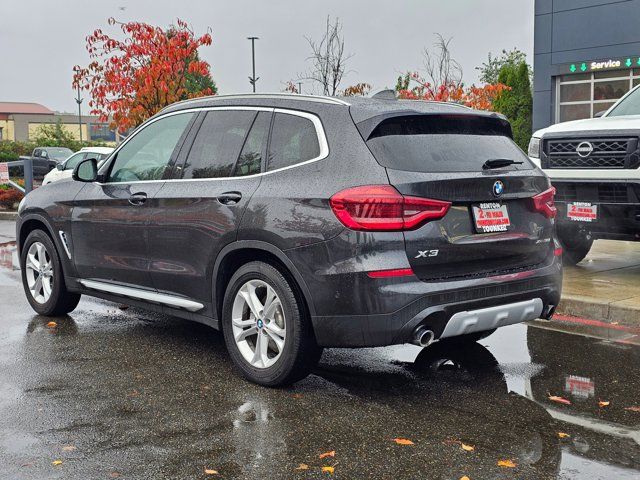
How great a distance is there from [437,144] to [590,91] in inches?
1064

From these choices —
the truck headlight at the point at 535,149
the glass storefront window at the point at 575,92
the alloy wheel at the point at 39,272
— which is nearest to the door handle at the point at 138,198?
the alloy wheel at the point at 39,272

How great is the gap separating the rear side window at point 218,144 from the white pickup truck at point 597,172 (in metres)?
4.18

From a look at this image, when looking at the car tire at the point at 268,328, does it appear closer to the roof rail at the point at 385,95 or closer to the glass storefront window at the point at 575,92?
the roof rail at the point at 385,95

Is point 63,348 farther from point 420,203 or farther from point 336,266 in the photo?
point 420,203

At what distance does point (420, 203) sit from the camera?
4828mm

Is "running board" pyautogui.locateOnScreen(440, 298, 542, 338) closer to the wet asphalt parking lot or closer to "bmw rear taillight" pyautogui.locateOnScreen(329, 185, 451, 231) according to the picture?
the wet asphalt parking lot

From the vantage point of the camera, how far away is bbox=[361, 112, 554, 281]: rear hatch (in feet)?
16.0

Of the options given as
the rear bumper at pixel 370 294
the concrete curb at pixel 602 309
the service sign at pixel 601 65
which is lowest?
the concrete curb at pixel 602 309

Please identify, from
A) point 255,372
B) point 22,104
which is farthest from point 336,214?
point 22,104

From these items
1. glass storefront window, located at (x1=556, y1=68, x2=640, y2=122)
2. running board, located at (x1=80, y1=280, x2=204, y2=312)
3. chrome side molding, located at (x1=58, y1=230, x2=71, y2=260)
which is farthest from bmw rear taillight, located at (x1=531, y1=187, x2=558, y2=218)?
glass storefront window, located at (x1=556, y1=68, x2=640, y2=122)

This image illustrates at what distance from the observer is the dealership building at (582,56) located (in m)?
28.8

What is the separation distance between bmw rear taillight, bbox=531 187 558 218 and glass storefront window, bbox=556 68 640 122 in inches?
969

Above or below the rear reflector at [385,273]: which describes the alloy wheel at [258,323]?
below

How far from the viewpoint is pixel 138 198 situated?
6.26m
